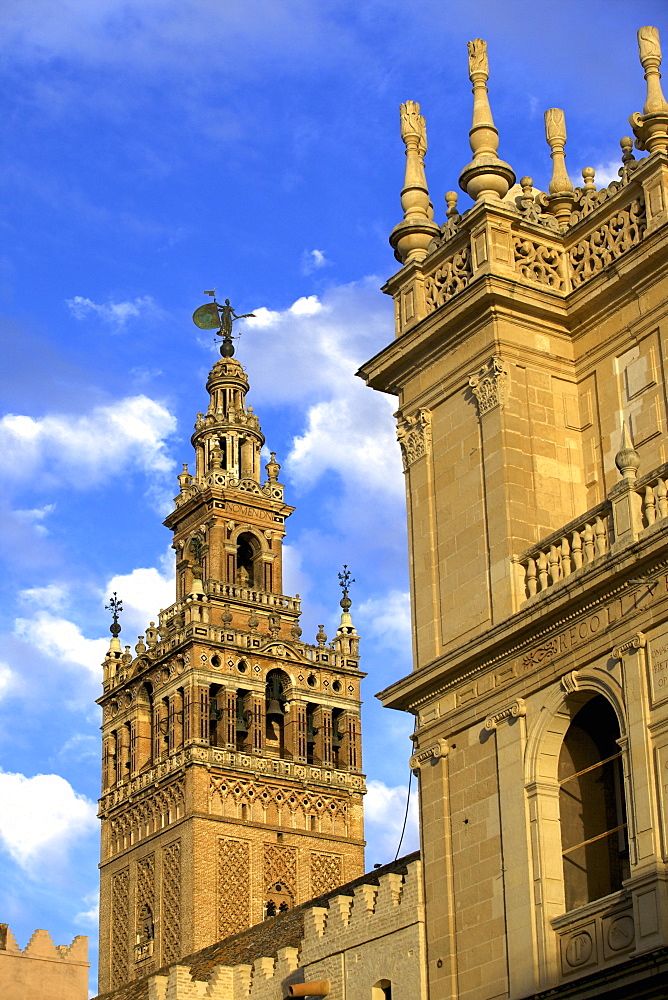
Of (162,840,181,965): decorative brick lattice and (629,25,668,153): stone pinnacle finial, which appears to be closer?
(629,25,668,153): stone pinnacle finial

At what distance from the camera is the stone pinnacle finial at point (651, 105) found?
2511cm

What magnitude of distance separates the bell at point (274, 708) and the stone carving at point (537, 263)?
37.7 metres

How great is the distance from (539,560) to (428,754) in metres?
3.22

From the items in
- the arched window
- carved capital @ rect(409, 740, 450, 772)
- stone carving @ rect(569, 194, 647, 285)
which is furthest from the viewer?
stone carving @ rect(569, 194, 647, 285)

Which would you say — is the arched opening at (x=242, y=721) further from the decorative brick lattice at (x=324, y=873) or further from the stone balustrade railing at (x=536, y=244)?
the stone balustrade railing at (x=536, y=244)

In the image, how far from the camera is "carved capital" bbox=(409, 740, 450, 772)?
80.3 ft

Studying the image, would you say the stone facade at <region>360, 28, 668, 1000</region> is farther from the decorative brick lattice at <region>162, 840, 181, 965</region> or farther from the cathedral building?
the decorative brick lattice at <region>162, 840, 181, 965</region>

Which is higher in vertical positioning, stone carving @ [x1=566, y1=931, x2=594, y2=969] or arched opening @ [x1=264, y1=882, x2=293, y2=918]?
arched opening @ [x1=264, y1=882, x2=293, y2=918]

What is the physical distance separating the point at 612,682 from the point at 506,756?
7.04 feet

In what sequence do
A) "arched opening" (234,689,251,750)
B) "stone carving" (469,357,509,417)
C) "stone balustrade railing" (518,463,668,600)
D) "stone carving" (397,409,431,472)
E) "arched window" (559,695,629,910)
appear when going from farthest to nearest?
"arched opening" (234,689,251,750) < "stone carving" (397,409,431,472) < "stone carving" (469,357,509,417) < "arched window" (559,695,629,910) < "stone balustrade railing" (518,463,668,600)

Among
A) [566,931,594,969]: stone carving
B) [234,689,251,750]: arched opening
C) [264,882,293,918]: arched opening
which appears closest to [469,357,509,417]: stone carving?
[566,931,594,969]: stone carving

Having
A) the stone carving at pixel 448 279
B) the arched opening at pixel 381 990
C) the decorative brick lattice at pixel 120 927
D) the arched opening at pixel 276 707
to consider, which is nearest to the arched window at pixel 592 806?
the arched opening at pixel 381 990

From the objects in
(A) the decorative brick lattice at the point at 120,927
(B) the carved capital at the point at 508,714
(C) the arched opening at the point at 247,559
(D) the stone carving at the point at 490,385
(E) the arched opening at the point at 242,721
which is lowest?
(B) the carved capital at the point at 508,714

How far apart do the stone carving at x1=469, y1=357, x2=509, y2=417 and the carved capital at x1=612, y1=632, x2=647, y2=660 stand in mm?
4570
